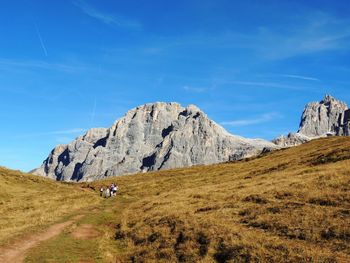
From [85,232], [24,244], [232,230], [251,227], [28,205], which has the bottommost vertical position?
[24,244]

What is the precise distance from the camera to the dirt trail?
28731 mm

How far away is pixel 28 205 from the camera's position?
6022 cm

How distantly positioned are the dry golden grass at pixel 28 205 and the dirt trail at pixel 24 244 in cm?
111

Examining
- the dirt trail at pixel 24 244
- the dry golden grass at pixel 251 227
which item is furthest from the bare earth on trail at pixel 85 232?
the dry golden grass at pixel 251 227

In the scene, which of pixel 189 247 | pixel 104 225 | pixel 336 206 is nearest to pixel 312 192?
pixel 336 206

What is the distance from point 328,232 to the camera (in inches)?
998

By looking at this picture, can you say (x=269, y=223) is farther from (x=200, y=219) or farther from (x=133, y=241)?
(x=133, y=241)

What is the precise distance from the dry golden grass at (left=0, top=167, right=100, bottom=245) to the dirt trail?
3.64ft

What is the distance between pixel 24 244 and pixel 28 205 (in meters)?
28.6

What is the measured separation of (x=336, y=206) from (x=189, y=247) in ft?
35.9

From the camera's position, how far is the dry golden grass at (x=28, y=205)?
41.5m

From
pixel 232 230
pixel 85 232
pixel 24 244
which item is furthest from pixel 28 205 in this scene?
pixel 232 230

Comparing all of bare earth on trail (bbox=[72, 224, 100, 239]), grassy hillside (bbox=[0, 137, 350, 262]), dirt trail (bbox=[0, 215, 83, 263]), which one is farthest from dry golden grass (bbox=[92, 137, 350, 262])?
dirt trail (bbox=[0, 215, 83, 263])

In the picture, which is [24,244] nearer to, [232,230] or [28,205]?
[232,230]
